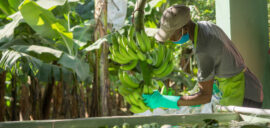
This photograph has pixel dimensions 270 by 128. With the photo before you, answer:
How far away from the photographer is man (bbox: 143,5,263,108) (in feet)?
5.69

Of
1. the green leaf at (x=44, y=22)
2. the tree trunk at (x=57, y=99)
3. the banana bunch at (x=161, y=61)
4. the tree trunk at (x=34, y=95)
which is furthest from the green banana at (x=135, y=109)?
the tree trunk at (x=57, y=99)

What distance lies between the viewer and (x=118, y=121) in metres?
1.53

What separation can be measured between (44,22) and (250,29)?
98.3 inches

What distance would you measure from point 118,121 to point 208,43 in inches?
28.5

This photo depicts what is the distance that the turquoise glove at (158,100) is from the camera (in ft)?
5.59

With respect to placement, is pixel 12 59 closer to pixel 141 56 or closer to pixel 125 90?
pixel 125 90

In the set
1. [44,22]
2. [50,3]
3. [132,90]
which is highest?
[50,3]

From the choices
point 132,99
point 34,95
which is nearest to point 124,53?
point 132,99

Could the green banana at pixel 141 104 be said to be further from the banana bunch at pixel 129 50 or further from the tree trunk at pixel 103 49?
the tree trunk at pixel 103 49

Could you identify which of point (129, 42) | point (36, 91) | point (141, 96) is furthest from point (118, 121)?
point (36, 91)

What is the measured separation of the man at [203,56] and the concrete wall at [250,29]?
0.86m

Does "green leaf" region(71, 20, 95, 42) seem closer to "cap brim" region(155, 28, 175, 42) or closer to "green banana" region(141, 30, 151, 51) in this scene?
"cap brim" region(155, 28, 175, 42)

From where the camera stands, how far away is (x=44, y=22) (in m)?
3.86

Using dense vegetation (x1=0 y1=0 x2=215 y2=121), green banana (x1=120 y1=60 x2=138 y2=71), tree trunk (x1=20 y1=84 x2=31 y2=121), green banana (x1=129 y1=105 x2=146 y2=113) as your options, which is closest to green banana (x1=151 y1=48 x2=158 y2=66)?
green banana (x1=120 y1=60 x2=138 y2=71)
